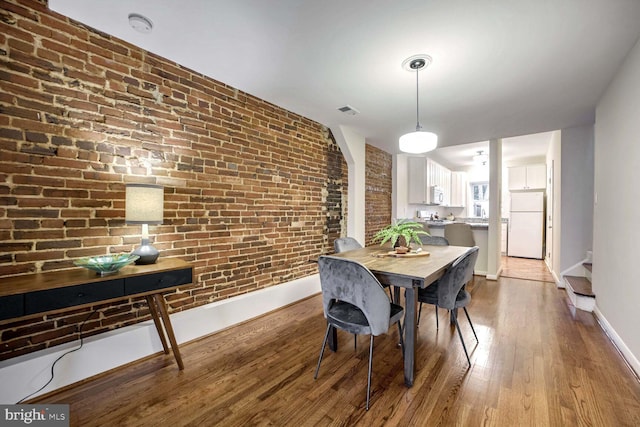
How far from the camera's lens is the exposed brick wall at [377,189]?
5031 mm

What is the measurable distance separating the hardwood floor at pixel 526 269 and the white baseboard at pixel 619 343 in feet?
6.00

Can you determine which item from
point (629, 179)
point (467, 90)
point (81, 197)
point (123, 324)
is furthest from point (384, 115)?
point (123, 324)

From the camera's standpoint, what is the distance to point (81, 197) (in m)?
1.85

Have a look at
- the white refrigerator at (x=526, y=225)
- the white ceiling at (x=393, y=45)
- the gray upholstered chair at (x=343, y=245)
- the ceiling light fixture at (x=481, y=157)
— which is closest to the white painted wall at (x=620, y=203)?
the white ceiling at (x=393, y=45)

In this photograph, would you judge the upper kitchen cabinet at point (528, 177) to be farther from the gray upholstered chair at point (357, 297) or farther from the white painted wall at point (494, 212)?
the gray upholstered chair at point (357, 297)

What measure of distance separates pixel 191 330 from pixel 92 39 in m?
2.43

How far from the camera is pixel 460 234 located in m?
4.53

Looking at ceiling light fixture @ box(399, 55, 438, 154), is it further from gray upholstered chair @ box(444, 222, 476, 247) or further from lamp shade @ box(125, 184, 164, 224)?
gray upholstered chair @ box(444, 222, 476, 247)

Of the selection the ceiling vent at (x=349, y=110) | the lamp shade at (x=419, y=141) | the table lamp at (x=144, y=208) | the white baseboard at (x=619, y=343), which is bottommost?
the white baseboard at (x=619, y=343)

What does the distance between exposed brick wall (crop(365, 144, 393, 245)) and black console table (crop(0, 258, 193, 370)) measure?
12.0ft

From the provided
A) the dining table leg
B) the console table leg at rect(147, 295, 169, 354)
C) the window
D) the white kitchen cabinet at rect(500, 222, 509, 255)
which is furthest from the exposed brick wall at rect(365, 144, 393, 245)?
the window

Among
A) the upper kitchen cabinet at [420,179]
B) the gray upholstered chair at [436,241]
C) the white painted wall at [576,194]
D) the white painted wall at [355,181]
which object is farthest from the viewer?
the upper kitchen cabinet at [420,179]

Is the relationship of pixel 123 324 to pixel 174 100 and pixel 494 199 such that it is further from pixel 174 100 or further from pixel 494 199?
pixel 494 199

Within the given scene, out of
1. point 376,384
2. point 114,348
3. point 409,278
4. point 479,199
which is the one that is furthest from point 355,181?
point 479,199
